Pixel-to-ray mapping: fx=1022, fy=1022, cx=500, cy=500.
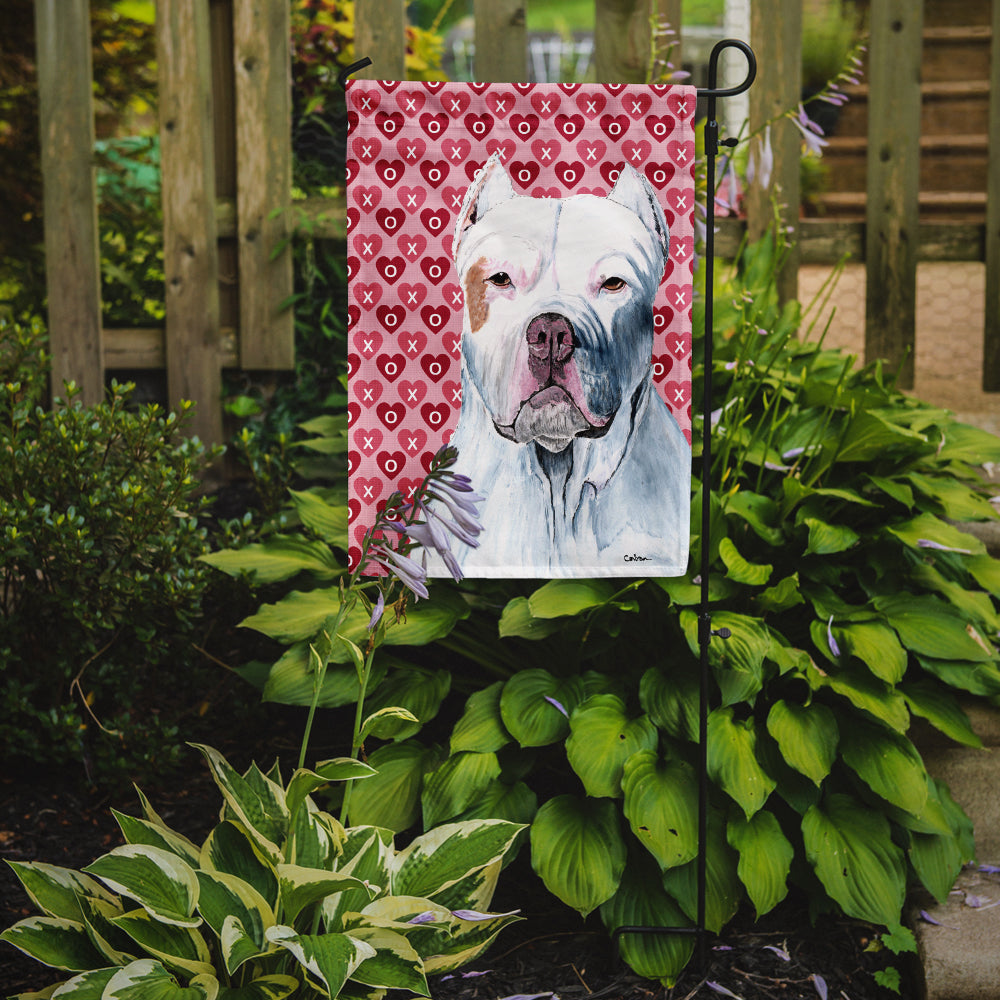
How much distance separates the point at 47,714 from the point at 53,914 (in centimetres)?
81

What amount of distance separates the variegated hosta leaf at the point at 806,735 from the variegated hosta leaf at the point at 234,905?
41.9 inches

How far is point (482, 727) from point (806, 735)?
2.22 ft

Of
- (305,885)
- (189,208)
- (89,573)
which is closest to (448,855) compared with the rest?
(305,885)

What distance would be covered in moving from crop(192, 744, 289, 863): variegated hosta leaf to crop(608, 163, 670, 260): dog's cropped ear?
49.1 inches

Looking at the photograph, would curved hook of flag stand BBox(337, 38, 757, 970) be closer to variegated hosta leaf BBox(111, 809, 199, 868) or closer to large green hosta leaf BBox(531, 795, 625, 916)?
large green hosta leaf BBox(531, 795, 625, 916)

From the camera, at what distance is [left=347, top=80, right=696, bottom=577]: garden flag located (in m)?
1.92

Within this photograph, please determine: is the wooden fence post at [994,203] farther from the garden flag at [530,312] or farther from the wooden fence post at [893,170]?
the garden flag at [530,312]

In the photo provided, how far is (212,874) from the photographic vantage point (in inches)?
66.3

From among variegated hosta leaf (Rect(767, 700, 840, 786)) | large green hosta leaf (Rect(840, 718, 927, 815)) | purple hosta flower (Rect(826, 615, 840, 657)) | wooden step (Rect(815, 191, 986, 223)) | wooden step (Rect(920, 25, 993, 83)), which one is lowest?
large green hosta leaf (Rect(840, 718, 927, 815))

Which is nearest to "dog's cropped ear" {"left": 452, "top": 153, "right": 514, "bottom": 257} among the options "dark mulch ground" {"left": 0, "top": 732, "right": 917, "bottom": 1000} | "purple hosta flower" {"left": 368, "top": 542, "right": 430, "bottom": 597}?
"purple hosta flower" {"left": 368, "top": 542, "right": 430, "bottom": 597}

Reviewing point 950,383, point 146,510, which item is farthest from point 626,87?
point 950,383

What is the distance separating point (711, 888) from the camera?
2.07 metres

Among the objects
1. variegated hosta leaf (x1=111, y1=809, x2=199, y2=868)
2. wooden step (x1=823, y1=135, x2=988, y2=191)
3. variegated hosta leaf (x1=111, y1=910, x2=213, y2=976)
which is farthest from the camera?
wooden step (x1=823, y1=135, x2=988, y2=191)

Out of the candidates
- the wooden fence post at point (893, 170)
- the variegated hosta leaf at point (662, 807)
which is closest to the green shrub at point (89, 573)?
the variegated hosta leaf at point (662, 807)
